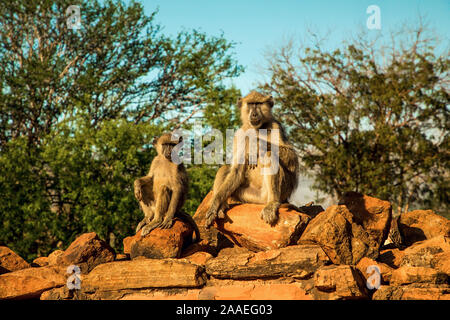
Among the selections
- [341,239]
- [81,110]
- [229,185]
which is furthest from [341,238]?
[81,110]

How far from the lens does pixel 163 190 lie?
22.7 feet

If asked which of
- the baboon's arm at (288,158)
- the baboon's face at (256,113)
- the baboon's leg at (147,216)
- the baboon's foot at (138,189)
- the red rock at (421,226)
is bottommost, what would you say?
the red rock at (421,226)

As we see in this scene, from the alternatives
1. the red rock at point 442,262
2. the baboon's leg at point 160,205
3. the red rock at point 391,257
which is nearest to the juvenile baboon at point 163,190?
the baboon's leg at point 160,205

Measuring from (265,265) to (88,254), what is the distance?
235 cm

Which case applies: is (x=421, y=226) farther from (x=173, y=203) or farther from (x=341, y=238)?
(x=173, y=203)

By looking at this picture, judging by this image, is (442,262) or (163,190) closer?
(442,262)

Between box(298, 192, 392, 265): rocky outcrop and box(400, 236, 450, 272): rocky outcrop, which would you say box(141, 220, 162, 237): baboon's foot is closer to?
box(298, 192, 392, 265): rocky outcrop

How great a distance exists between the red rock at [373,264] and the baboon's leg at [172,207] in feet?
8.41

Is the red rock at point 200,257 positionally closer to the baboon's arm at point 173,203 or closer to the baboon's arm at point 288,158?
the baboon's arm at point 173,203

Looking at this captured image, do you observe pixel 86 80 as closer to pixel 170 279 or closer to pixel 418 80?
pixel 418 80

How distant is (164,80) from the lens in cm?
2245

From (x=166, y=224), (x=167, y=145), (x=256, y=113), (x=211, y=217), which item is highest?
(x=256, y=113)

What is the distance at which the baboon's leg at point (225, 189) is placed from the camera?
6.30 m
